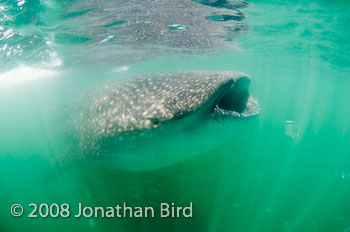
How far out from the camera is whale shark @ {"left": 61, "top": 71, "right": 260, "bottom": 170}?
2.94m

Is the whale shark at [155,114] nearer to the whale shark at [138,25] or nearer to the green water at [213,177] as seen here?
the green water at [213,177]

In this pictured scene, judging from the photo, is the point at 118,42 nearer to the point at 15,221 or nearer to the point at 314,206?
the point at 15,221

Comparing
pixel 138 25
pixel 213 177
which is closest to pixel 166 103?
pixel 213 177

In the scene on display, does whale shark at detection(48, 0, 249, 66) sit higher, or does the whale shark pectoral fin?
whale shark at detection(48, 0, 249, 66)

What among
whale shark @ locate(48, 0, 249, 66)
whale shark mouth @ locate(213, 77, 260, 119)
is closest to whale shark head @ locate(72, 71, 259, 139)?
whale shark mouth @ locate(213, 77, 260, 119)

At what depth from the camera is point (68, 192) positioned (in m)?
7.71

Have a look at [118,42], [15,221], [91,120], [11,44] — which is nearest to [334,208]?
[91,120]

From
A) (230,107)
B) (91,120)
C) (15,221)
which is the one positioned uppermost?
(230,107)

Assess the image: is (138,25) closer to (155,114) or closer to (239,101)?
(239,101)

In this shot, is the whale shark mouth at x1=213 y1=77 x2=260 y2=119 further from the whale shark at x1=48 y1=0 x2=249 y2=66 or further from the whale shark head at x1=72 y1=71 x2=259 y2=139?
the whale shark at x1=48 y1=0 x2=249 y2=66

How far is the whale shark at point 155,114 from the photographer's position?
2.94 metres

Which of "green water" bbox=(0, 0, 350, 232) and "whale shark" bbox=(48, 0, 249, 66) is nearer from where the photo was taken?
"green water" bbox=(0, 0, 350, 232)

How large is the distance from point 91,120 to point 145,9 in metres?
5.15

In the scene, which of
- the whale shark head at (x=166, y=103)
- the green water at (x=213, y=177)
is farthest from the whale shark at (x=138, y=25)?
the whale shark head at (x=166, y=103)
